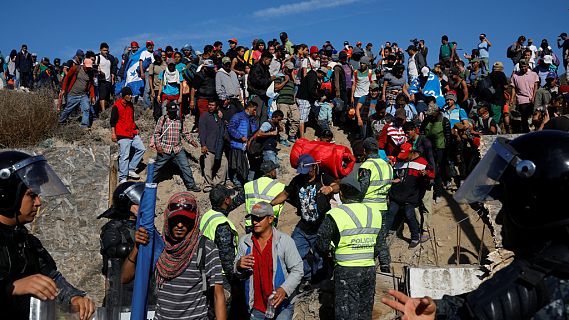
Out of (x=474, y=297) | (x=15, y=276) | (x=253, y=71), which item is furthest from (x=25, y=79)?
(x=474, y=297)

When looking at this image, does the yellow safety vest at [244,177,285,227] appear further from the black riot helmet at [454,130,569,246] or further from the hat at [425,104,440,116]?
the black riot helmet at [454,130,569,246]

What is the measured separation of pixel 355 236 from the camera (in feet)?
21.4

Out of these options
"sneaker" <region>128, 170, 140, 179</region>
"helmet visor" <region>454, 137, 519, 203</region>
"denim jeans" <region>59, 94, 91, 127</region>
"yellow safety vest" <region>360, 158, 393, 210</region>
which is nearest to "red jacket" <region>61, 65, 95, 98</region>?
"denim jeans" <region>59, 94, 91, 127</region>

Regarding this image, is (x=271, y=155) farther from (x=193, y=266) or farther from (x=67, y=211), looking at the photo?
(x=193, y=266)

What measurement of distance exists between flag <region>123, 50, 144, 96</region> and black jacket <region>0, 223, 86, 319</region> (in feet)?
39.4

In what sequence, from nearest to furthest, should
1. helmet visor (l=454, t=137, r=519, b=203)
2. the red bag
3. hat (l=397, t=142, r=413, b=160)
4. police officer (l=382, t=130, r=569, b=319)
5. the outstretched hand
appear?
police officer (l=382, t=130, r=569, b=319) < helmet visor (l=454, t=137, r=519, b=203) < the outstretched hand < the red bag < hat (l=397, t=142, r=413, b=160)

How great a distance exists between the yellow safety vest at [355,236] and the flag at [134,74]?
10455 mm

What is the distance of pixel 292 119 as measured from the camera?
45.2 feet

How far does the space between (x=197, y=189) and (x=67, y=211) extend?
9.97ft

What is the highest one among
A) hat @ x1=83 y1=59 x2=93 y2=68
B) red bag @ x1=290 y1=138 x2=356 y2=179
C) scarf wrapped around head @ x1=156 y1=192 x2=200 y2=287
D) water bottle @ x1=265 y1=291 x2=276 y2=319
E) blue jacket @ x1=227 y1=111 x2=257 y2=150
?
hat @ x1=83 y1=59 x2=93 y2=68

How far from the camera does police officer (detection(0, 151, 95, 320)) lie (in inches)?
139

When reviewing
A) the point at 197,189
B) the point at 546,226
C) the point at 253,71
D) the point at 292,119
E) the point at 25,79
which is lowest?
the point at 546,226

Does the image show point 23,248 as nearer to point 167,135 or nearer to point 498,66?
point 167,135

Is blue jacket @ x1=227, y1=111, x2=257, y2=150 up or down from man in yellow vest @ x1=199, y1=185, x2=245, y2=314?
→ up
